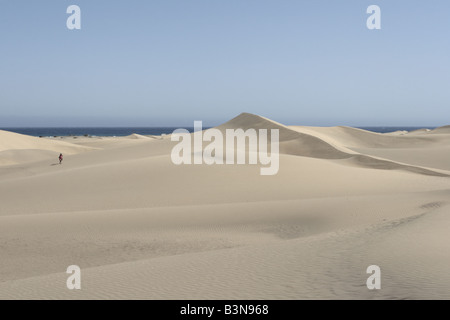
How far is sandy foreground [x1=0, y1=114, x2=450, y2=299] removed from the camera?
7750 millimetres

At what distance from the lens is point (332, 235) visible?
1190 centimetres

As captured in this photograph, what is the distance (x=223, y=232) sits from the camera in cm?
1407

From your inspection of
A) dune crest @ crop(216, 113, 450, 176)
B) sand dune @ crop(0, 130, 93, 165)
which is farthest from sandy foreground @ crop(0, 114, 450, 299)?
sand dune @ crop(0, 130, 93, 165)

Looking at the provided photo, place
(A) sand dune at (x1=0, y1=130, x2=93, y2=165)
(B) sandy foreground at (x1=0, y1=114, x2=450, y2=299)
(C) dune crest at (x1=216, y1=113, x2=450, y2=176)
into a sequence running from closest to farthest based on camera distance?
(B) sandy foreground at (x1=0, y1=114, x2=450, y2=299)
(C) dune crest at (x1=216, y1=113, x2=450, y2=176)
(A) sand dune at (x1=0, y1=130, x2=93, y2=165)

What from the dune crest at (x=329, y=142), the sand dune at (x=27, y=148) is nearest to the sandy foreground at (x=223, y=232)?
the dune crest at (x=329, y=142)

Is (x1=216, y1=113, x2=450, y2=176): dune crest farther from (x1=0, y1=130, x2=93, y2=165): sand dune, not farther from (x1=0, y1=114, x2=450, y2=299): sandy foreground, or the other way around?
(x1=0, y1=130, x2=93, y2=165): sand dune

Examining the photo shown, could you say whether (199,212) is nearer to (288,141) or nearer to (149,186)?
(149,186)

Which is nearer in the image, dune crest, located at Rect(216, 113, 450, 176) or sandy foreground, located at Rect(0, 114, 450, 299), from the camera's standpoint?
sandy foreground, located at Rect(0, 114, 450, 299)

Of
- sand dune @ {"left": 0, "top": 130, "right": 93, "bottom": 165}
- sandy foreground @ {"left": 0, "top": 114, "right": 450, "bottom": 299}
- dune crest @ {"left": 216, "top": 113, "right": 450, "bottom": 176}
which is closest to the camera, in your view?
sandy foreground @ {"left": 0, "top": 114, "right": 450, "bottom": 299}

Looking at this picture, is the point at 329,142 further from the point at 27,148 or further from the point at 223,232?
the point at 27,148

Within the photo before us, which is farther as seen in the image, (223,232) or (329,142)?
(329,142)

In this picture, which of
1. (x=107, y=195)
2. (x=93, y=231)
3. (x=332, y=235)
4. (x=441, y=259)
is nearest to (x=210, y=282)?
(x=441, y=259)

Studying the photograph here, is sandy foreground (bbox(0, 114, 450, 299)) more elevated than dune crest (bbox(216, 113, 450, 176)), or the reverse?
dune crest (bbox(216, 113, 450, 176))

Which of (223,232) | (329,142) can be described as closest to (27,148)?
(329,142)
